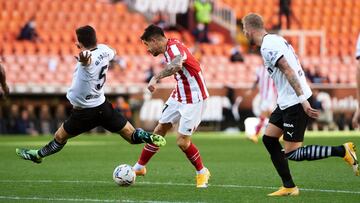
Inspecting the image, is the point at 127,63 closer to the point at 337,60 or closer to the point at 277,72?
the point at 337,60

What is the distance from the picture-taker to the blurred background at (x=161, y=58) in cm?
2903

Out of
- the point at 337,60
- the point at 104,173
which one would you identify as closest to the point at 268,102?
the point at 104,173

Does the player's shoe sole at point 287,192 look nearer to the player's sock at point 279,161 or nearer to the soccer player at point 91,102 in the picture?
the player's sock at point 279,161

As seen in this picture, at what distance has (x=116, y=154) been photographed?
18.1 meters

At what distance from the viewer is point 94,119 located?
11.4 meters

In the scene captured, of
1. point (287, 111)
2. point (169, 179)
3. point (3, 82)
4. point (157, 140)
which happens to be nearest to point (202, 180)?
point (157, 140)

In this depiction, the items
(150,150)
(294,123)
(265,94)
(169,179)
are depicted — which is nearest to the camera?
(294,123)

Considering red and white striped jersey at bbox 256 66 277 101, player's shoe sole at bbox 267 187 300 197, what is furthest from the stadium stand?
player's shoe sole at bbox 267 187 300 197

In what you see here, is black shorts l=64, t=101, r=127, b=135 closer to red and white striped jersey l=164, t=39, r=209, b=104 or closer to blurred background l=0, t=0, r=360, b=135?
red and white striped jersey l=164, t=39, r=209, b=104

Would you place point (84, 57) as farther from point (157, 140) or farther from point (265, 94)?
point (265, 94)

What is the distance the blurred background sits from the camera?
2903cm

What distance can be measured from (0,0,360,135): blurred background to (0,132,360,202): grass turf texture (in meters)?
10.2

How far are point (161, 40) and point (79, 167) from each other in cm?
403

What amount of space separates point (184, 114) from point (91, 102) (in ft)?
3.91
